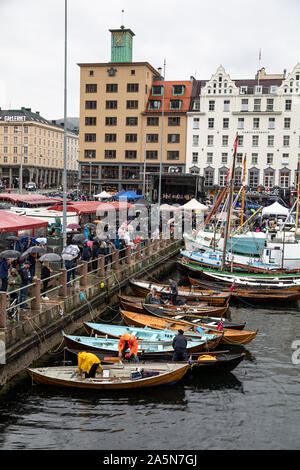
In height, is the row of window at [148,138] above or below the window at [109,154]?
above

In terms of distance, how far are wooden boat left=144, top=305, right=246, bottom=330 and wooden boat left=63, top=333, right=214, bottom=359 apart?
8.81 feet

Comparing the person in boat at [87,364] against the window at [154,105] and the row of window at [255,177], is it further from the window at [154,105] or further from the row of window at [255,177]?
the window at [154,105]

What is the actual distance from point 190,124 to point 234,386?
62881 mm

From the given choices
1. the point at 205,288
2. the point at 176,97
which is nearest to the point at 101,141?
the point at 176,97

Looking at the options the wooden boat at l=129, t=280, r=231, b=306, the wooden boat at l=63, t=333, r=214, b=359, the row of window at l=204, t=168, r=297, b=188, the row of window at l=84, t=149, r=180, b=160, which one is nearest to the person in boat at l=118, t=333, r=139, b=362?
the wooden boat at l=63, t=333, r=214, b=359

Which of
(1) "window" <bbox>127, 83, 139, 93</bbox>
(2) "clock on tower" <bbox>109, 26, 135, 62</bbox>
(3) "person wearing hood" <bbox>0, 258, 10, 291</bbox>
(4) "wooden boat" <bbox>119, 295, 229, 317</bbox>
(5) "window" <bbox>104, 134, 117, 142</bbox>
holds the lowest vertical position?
(4) "wooden boat" <bbox>119, 295, 229, 317</bbox>

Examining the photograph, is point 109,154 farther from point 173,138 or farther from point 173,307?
point 173,307

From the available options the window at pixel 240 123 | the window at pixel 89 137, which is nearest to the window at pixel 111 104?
the window at pixel 89 137

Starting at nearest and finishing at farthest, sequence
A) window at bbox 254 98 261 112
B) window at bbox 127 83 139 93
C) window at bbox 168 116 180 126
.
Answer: window at bbox 254 98 261 112, window at bbox 127 83 139 93, window at bbox 168 116 180 126

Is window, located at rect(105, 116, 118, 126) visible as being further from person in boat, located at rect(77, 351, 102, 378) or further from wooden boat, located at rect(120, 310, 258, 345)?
person in boat, located at rect(77, 351, 102, 378)

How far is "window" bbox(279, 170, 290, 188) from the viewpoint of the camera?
7206cm

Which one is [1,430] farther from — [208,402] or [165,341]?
[165,341]

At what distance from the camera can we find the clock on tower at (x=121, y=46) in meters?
78.9

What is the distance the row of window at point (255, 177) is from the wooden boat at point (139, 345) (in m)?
56.2
